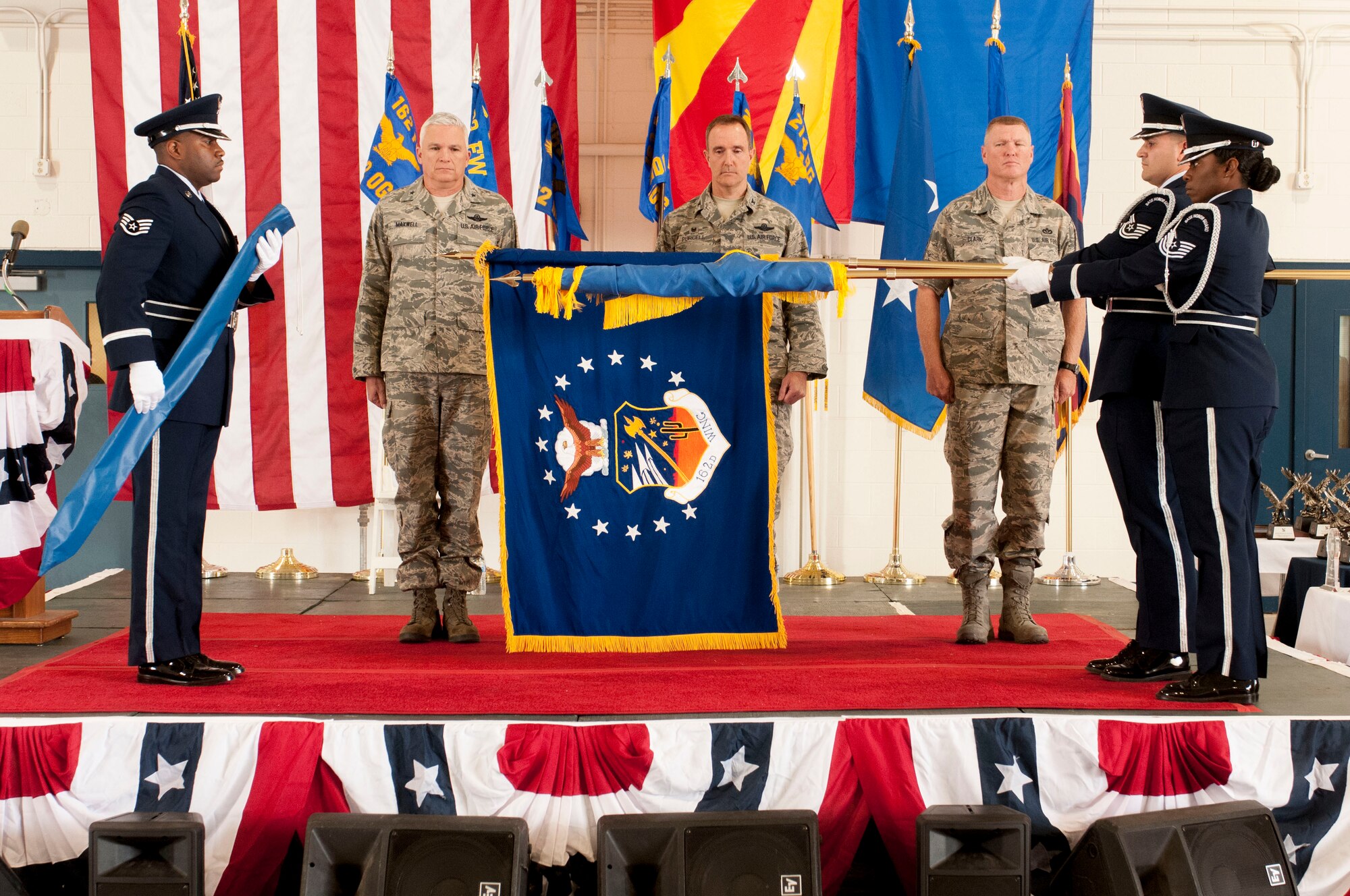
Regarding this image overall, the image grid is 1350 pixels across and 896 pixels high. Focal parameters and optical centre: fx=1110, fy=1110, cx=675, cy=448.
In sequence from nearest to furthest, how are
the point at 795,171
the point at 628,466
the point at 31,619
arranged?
1. the point at 628,466
2. the point at 31,619
3. the point at 795,171

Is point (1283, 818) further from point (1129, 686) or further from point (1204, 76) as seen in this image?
point (1204, 76)

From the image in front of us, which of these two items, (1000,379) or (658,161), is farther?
(658,161)

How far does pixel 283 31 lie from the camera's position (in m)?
5.49

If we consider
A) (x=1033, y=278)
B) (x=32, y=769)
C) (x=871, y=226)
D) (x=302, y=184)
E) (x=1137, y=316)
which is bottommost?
(x=32, y=769)

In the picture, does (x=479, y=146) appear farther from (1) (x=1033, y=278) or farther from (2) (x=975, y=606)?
(2) (x=975, y=606)

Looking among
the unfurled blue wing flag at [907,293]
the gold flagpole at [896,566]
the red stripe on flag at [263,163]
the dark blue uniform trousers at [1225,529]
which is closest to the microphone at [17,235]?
the red stripe on flag at [263,163]

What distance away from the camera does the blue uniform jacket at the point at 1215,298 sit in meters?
2.72

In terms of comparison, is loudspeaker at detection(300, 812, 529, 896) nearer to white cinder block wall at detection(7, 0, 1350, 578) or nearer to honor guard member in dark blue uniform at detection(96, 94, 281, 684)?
honor guard member in dark blue uniform at detection(96, 94, 281, 684)

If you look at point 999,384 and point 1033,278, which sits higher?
point 1033,278

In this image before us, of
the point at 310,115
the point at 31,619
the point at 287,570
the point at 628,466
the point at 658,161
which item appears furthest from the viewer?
the point at 287,570

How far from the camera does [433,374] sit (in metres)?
3.47

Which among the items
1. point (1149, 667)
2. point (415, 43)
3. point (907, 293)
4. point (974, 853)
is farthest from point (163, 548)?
point (907, 293)

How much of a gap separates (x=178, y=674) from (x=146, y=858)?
73cm

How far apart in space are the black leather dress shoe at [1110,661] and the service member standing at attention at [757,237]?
1.06 meters
